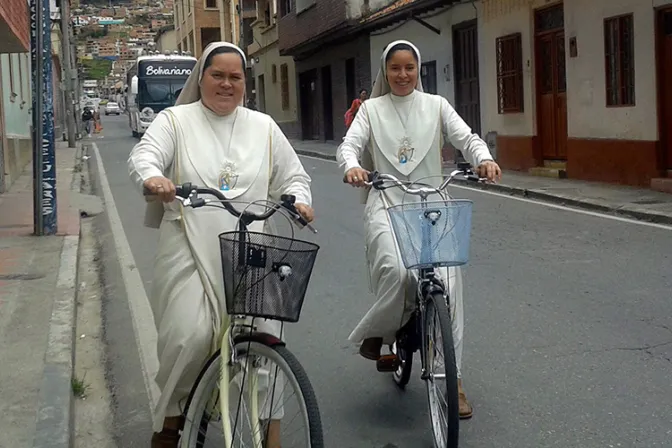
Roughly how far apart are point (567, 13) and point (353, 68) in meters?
13.5

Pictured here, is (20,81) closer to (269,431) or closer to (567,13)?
(567,13)

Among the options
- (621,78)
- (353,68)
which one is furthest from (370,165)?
(353,68)

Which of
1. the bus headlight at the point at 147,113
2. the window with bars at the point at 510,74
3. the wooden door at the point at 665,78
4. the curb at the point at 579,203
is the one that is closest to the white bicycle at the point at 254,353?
the curb at the point at 579,203

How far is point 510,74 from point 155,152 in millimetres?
15589

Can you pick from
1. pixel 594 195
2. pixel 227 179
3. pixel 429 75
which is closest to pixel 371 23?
pixel 429 75

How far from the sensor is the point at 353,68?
2933cm

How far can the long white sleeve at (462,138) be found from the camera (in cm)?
471

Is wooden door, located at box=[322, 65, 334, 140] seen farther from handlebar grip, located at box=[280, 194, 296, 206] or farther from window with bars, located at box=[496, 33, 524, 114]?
handlebar grip, located at box=[280, 194, 296, 206]

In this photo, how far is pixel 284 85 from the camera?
39531 millimetres

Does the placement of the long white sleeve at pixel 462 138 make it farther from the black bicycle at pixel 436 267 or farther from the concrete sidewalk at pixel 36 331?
the concrete sidewalk at pixel 36 331

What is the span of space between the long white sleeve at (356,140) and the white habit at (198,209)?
71cm

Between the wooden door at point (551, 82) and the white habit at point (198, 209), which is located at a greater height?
the wooden door at point (551, 82)

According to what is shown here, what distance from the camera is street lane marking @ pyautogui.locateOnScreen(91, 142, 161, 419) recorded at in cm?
587

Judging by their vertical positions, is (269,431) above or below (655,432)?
above
